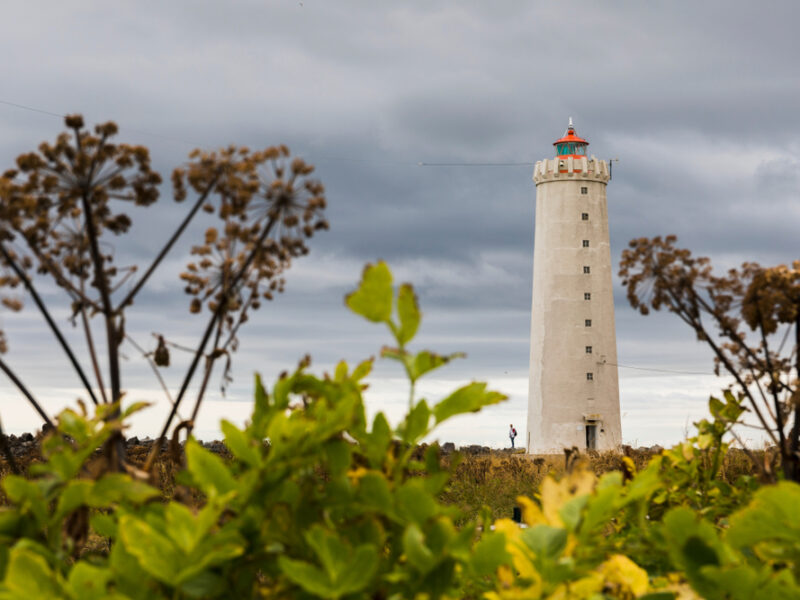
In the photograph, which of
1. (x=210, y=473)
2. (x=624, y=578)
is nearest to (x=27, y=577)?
(x=210, y=473)

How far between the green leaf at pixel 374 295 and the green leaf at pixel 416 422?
20 centimetres

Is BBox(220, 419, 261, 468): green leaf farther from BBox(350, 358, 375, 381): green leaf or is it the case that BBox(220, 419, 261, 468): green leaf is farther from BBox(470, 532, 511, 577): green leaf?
BBox(470, 532, 511, 577): green leaf

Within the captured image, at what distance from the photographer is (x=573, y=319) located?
35188mm

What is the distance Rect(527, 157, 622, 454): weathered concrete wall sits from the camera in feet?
115

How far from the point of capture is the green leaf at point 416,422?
1504mm

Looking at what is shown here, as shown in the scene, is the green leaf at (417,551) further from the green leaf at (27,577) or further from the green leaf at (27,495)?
the green leaf at (27,495)

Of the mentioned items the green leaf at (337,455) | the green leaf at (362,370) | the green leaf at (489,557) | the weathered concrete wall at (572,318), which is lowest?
the green leaf at (489,557)

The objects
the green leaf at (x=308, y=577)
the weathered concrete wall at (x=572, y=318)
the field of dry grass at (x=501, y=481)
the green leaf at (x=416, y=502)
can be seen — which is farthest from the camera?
the weathered concrete wall at (x=572, y=318)

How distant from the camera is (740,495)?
280 centimetres

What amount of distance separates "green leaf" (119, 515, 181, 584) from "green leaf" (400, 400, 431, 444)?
1.51 feet

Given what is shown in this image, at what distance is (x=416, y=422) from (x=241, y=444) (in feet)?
1.07

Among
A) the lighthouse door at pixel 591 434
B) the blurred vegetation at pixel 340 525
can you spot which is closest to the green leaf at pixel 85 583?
the blurred vegetation at pixel 340 525

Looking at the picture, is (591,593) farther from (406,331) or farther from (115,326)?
(115,326)

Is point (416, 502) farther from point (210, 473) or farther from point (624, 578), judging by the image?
point (624, 578)
